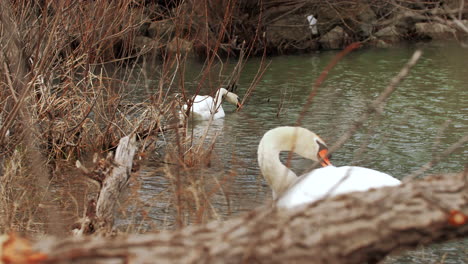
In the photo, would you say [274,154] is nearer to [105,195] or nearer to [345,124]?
[105,195]

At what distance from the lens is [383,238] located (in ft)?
7.43

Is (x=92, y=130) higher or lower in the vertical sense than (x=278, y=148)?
lower

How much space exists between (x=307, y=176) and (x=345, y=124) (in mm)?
5020

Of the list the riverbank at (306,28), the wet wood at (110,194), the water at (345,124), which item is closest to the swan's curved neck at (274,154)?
the water at (345,124)

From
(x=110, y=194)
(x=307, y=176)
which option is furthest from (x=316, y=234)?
(x=110, y=194)

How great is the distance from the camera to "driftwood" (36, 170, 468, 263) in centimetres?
202

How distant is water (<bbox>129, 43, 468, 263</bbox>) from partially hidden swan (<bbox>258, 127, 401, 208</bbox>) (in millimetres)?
216

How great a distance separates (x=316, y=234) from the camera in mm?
2186

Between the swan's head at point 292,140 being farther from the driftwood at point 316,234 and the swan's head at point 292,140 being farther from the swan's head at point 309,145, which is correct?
the driftwood at point 316,234

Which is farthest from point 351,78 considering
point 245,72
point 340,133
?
point 340,133

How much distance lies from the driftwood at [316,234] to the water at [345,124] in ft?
1.02

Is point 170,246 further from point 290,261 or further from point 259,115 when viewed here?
point 259,115

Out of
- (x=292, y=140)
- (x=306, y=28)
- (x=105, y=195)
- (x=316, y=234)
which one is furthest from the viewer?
(x=306, y=28)

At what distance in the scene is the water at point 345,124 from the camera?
5.05 metres
